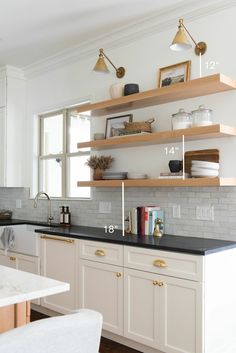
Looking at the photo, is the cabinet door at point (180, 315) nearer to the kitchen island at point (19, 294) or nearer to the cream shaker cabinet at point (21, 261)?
the kitchen island at point (19, 294)

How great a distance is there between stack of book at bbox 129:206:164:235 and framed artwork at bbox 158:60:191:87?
3.74 ft

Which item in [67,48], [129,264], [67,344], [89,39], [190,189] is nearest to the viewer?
[67,344]

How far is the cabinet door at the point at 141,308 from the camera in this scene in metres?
2.76

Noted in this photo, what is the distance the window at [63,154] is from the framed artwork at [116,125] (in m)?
0.48

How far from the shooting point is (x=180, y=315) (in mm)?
2598

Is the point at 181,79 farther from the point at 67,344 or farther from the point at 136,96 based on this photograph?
the point at 67,344

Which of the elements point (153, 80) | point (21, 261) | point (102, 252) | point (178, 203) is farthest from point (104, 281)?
point (153, 80)

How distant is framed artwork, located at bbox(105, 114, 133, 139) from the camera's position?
3764 millimetres

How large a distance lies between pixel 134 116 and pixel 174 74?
593 mm

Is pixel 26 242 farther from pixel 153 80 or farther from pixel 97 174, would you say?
pixel 153 80

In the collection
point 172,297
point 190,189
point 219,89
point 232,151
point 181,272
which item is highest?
point 219,89

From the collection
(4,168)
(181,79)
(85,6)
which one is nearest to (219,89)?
(181,79)

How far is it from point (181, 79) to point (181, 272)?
167 centimetres

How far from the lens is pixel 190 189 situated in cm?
326
